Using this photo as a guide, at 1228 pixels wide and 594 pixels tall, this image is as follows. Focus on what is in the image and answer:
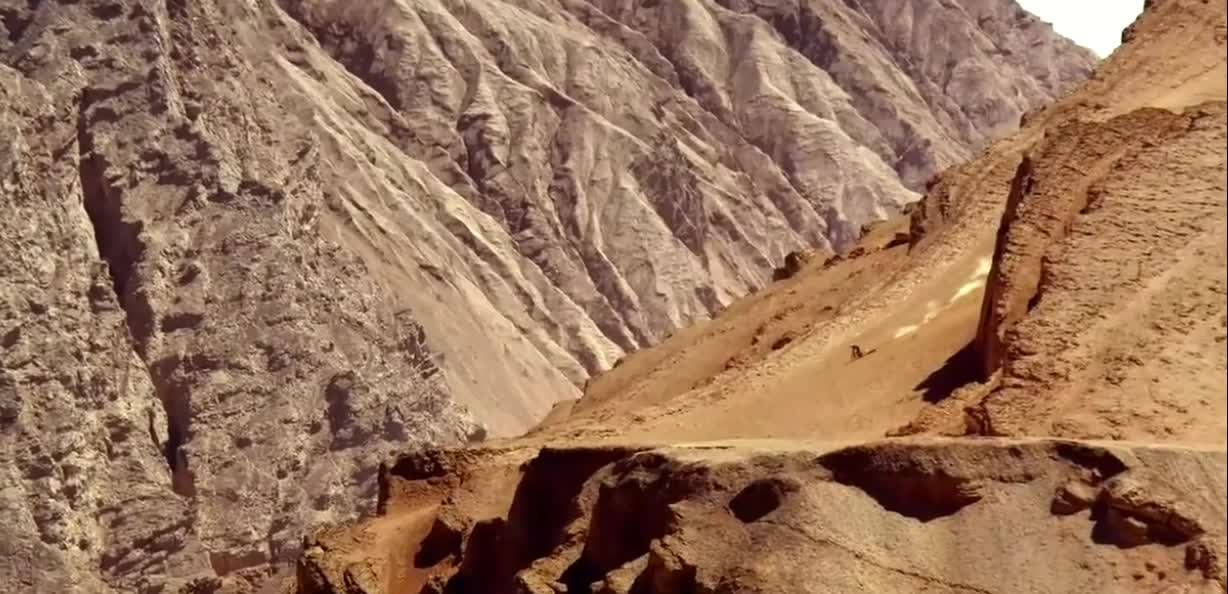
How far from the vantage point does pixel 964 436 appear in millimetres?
11961

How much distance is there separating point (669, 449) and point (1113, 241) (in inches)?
178

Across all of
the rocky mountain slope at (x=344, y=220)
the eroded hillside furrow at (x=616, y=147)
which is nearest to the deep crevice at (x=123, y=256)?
the rocky mountain slope at (x=344, y=220)

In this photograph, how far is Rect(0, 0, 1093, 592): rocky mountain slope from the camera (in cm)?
3856

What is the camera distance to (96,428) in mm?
38375

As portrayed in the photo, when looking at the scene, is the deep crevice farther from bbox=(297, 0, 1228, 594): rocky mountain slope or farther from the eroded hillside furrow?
bbox=(297, 0, 1228, 594): rocky mountain slope

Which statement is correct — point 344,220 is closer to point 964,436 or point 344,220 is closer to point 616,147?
point 616,147

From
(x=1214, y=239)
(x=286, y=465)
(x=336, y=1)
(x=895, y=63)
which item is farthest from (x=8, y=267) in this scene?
(x=895, y=63)

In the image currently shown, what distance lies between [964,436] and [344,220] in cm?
4132

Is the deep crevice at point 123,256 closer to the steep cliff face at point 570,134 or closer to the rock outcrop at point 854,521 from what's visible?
the steep cliff face at point 570,134

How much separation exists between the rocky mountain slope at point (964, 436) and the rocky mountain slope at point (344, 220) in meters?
19.2

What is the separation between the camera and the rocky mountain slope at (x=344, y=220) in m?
38.6

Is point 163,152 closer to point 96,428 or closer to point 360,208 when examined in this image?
point 96,428

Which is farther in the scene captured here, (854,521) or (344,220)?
(344,220)

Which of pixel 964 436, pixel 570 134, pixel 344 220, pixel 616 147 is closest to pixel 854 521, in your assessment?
pixel 964 436
